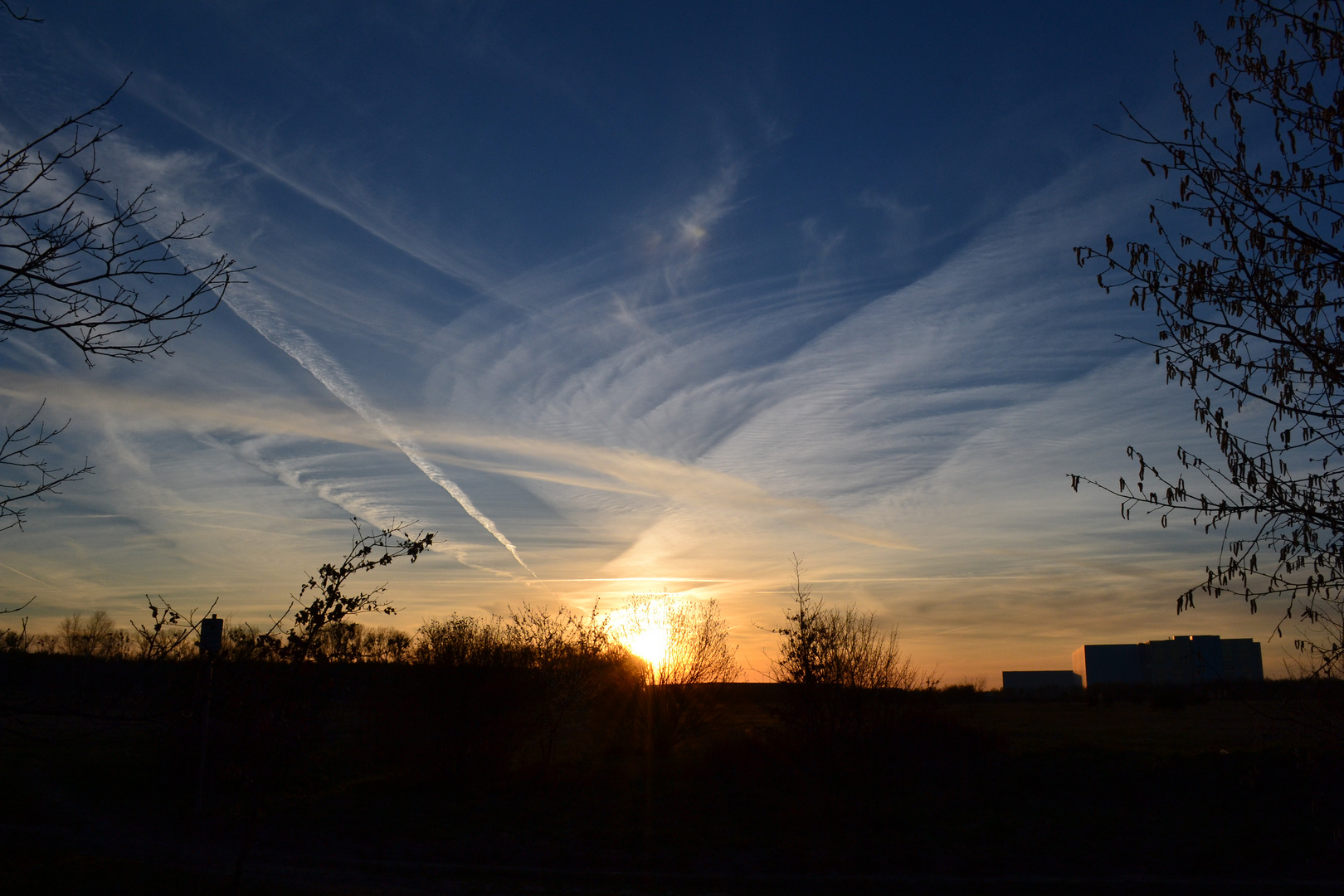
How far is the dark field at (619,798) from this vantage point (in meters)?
9.05

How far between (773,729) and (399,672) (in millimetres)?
10923

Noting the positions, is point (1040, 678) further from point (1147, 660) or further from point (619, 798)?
point (619, 798)

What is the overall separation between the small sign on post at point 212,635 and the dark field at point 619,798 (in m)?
0.35

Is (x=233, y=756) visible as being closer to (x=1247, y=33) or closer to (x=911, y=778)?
(x=1247, y=33)

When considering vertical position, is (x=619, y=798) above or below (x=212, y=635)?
below

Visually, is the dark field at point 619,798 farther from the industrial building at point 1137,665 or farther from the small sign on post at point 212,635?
the industrial building at point 1137,665

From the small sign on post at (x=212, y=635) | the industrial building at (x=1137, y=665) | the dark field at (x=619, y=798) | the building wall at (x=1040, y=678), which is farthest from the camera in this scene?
the building wall at (x=1040, y=678)

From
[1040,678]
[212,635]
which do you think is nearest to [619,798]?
[212,635]

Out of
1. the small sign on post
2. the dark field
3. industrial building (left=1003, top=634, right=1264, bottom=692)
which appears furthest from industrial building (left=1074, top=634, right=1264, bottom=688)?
the small sign on post

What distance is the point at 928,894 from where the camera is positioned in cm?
1429

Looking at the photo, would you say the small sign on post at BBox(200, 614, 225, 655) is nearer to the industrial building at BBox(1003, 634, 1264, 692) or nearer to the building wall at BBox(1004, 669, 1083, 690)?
the industrial building at BBox(1003, 634, 1264, 692)

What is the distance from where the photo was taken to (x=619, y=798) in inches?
862

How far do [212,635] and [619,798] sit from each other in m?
15.7

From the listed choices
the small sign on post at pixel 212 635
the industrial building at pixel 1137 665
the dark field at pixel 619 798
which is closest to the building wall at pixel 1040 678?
the industrial building at pixel 1137 665
